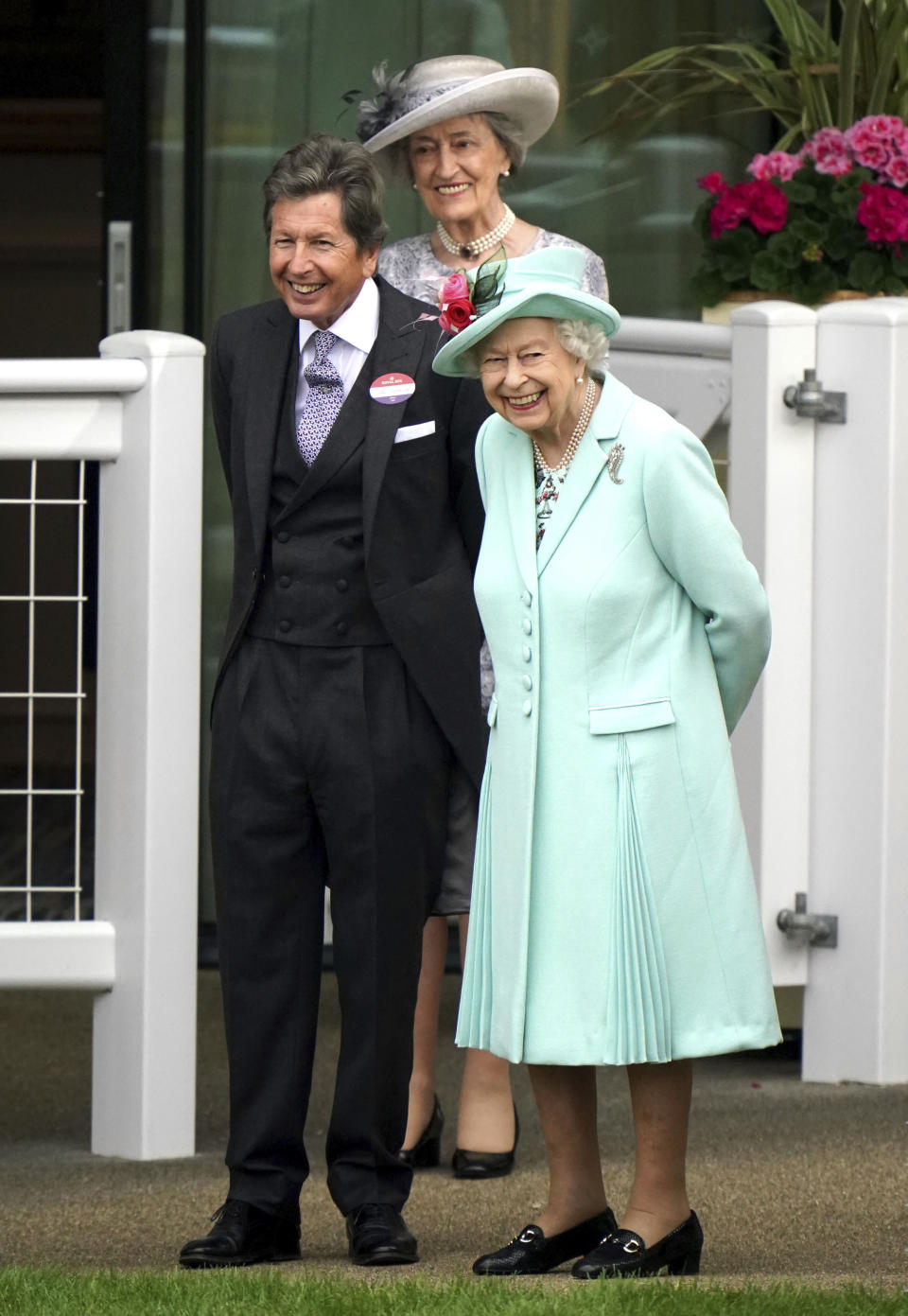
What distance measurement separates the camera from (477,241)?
4.22m

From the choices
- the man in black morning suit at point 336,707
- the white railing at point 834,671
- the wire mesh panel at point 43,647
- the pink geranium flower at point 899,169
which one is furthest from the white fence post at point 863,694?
the wire mesh panel at point 43,647

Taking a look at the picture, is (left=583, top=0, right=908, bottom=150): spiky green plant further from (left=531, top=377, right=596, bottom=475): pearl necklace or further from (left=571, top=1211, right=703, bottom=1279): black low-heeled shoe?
(left=571, top=1211, right=703, bottom=1279): black low-heeled shoe

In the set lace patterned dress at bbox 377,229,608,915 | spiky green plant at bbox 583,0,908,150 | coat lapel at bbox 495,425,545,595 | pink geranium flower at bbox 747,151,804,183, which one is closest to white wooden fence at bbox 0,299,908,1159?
pink geranium flower at bbox 747,151,804,183

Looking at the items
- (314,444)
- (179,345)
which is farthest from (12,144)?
(314,444)

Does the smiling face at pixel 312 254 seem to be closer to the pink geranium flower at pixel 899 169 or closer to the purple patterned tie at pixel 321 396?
the purple patterned tie at pixel 321 396

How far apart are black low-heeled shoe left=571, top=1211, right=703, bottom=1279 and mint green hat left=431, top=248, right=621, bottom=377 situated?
1.23 m

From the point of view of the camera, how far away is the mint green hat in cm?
315

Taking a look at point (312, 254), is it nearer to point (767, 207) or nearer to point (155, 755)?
point (155, 755)

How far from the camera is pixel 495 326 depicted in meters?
3.19

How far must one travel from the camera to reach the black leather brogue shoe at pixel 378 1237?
3.43 meters

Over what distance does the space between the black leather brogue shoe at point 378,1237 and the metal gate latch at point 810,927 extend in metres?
1.62

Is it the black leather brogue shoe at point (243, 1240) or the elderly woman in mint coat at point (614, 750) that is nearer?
the elderly woman in mint coat at point (614, 750)

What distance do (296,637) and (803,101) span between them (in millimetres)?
2757

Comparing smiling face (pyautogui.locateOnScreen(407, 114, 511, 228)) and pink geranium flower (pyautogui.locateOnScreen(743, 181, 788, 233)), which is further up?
pink geranium flower (pyautogui.locateOnScreen(743, 181, 788, 233))
